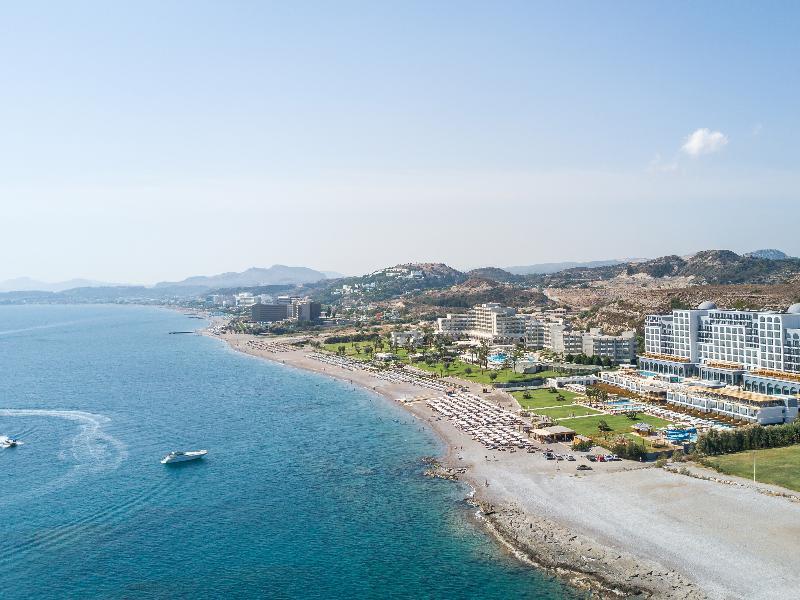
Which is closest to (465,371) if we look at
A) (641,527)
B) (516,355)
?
(516,355)

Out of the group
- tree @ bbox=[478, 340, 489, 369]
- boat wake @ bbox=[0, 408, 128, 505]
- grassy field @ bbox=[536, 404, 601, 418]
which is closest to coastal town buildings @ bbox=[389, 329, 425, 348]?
tree @ bbox=[478, 340, 489, 369]

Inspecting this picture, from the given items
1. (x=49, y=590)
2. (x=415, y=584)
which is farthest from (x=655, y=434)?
(x=49, y=590)

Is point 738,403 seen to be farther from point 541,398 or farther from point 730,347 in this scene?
point 730,347

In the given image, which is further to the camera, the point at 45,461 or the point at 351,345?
the point at 351,345

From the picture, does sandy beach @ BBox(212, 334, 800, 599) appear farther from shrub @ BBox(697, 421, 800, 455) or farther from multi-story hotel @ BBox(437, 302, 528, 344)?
multi-story hotel @ BBox(437, 302, 528, 344)

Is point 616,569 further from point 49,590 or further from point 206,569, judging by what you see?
point 49,590

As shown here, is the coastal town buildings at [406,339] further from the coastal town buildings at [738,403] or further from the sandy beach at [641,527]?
the sandy beach at [641,527]
